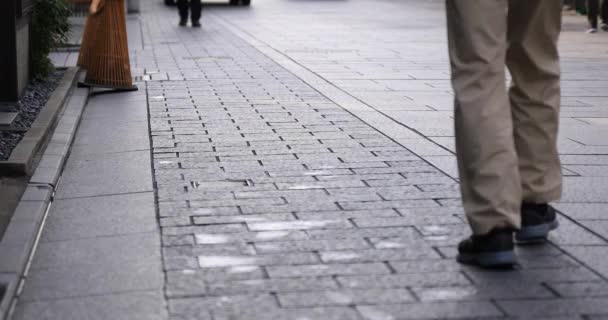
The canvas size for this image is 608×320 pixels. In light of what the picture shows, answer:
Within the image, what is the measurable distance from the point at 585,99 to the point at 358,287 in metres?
6.40

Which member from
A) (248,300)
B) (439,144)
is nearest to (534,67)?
(248,300)

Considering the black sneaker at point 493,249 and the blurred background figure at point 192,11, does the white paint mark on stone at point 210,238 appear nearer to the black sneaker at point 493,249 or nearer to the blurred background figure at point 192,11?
the black sneaker at point 493,249

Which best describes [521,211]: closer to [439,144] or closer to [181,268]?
[181,268]

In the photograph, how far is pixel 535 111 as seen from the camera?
4477mm

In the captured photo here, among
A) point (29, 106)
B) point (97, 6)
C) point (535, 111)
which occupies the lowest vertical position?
point (29, 106)

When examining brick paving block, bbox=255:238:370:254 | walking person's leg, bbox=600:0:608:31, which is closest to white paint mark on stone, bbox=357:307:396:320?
brick paving block, bbox=255:238:370:254

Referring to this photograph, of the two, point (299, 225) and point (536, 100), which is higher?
point (536, 100)

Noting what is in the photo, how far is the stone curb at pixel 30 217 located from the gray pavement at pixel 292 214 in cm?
7

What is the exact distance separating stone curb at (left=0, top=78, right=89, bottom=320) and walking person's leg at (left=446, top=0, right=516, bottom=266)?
5.45 feet

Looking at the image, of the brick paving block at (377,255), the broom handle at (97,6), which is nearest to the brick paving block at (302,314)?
the brick paving block at (377,255)

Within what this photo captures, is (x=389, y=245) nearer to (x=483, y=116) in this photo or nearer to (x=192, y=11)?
(x=483, y=116)

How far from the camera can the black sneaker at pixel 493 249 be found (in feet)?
13.3

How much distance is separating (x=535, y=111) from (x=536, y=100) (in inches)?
1.8

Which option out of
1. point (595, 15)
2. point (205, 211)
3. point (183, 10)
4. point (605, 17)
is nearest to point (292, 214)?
point (205, 211)
